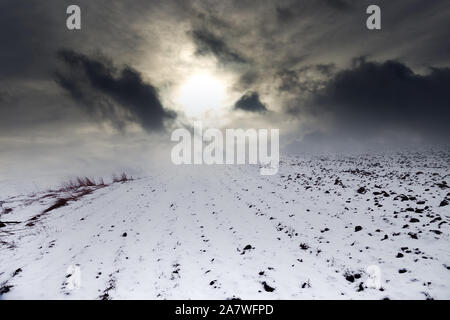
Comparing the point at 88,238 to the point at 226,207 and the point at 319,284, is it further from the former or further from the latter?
the point at 319,284

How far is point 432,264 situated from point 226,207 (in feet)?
33.6

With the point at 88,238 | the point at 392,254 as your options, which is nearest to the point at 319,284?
the point at 392,254

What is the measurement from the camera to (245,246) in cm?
957

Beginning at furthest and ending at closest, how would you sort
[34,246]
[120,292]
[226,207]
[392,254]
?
[226,207]
[34,246]
[392,254]
[120,292]

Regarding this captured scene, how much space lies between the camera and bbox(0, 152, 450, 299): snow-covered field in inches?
273

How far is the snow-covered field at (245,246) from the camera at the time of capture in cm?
695

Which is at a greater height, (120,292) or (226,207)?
(226,207)

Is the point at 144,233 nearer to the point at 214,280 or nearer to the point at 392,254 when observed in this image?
the point at 214,280

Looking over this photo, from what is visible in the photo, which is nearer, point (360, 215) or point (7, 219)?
point (360, 215)

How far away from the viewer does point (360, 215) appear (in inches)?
446
